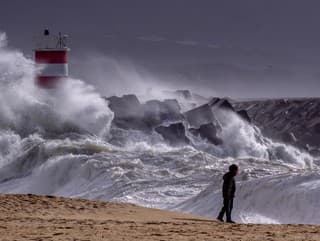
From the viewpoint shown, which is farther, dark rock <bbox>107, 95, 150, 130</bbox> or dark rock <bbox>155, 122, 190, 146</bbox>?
dark rock <bbox>107, 95, 150, 130</bbox>

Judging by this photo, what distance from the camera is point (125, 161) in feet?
61.8

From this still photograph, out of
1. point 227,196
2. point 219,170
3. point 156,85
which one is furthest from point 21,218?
point 156,85

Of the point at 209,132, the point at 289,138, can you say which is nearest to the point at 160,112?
the point at 209,132

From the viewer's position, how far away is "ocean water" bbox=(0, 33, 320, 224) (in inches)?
549

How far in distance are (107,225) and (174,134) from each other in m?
14.1

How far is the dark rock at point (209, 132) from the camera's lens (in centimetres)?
2408

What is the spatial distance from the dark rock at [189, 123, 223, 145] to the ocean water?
0.23m

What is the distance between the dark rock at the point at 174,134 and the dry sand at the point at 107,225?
1130 centimetres

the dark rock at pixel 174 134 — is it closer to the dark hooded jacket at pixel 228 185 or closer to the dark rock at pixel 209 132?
the dark rock at pixel 209 132

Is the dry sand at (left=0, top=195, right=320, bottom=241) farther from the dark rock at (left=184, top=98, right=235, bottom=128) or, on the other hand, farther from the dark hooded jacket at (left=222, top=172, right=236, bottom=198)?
the dark rock at (left=184, top=98, right=235, bottom=128)

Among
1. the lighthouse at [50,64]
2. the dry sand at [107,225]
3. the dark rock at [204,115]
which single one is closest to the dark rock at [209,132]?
the dark rock at [204,115]

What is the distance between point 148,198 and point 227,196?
5.29 metres

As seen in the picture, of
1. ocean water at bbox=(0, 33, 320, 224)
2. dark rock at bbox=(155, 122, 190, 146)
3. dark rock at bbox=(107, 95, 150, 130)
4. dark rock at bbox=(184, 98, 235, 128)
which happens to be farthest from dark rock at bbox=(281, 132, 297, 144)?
dark rock at bbox=(107, 95, 150, 130)

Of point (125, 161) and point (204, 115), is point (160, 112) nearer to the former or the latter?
point (204, 115)
